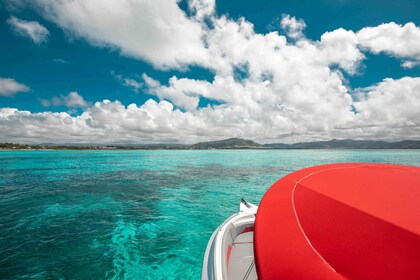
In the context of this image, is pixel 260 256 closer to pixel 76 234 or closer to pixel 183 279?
pixel 183 279

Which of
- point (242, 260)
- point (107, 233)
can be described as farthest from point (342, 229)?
point (107, 233)

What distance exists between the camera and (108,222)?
1249 cm

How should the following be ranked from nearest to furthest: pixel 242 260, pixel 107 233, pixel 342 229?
pixel 342 229, pixel 242 260, pixel 107 233

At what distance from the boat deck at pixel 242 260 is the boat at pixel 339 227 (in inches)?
44.1

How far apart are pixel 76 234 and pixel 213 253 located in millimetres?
9653

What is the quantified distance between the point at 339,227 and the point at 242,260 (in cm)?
384

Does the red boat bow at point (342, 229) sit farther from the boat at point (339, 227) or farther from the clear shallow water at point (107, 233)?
the clear shallow water at point (107, 233)

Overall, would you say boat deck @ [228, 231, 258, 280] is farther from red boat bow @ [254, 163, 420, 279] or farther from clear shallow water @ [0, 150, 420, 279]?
clear shallow water @ [0, 150, 420, 279]

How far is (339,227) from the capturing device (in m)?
2.72

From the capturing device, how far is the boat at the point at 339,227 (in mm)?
2133

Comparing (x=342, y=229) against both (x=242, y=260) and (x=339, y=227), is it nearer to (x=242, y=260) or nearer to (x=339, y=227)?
(x=339, y=227)

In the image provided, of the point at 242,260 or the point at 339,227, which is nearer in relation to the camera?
the point at 339,227

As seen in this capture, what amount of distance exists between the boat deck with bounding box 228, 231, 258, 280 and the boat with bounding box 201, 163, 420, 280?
1119mm

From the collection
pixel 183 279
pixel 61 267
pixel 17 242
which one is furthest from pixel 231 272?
pixel 17 242
